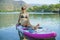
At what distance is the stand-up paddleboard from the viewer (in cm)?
206

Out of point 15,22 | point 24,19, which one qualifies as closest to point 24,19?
point 24,19

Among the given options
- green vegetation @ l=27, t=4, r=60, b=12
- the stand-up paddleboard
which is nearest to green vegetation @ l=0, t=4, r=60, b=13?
green vegetation @ l=27, t=4, r=60, b=12

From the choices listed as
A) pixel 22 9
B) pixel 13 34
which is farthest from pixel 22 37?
pixel 22 9

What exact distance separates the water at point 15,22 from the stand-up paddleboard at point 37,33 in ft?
0.28

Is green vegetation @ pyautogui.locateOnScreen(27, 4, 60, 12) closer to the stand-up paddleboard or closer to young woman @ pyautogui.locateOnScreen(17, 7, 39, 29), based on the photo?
young woman @ pyautogui.locateOnScreen(17, 7, 39, 29)

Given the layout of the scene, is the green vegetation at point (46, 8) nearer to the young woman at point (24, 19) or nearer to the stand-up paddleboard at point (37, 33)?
the young woman at point (24, 19)

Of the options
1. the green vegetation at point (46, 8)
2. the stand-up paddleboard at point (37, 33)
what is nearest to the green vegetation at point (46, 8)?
the green vegetation at point (46, 8)

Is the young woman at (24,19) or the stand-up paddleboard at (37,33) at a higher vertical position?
the young woman at (24,19)

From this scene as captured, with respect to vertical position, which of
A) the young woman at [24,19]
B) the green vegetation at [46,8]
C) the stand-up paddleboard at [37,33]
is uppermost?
the green vegetation at [46,8]

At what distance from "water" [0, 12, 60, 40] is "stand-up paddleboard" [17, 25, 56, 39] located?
86 millimetres

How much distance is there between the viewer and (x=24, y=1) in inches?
90.4

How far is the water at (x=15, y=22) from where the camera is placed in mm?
2232

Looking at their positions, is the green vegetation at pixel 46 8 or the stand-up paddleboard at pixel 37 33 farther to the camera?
the green vegetation at pixel 46 8

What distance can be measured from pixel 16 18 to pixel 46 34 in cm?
37
